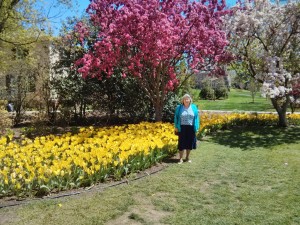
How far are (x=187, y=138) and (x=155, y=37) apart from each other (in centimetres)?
313

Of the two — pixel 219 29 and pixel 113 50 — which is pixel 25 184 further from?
pixel 219 29

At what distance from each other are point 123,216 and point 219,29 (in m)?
8.15

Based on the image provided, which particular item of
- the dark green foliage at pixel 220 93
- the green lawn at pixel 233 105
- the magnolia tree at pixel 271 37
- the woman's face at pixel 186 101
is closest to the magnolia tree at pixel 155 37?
the magnolia tree at pixel 271 37

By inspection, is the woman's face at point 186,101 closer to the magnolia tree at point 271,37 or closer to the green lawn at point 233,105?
the magnolia tree at point 271,37

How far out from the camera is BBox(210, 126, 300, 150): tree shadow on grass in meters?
9.53

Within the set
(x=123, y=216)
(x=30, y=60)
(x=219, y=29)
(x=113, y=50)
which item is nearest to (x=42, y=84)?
(x=30, y=60)

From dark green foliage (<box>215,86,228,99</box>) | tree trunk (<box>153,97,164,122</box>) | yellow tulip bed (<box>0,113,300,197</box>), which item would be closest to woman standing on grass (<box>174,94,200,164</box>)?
yellow tulip bed (<box>0,113,300,197</box>)

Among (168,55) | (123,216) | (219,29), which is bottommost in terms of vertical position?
(123,216)

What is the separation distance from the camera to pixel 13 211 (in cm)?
452

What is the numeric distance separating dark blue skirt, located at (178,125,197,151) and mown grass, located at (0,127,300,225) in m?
0.39

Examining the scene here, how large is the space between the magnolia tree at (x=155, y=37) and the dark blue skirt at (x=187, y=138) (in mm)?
2524

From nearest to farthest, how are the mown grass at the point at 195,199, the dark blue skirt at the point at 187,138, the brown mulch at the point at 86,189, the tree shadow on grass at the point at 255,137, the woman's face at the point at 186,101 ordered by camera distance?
the mown grass at the point at 195,199, the brown mulch at the point at 86,189, the woman's face at the point at 186,101, the dark blue skirt at the point at 187,138, the tree shadow on grass at the point at 255,137

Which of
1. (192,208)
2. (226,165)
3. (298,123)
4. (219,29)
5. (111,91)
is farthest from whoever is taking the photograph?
(111,91)

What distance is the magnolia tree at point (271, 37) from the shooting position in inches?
412
